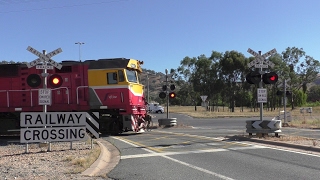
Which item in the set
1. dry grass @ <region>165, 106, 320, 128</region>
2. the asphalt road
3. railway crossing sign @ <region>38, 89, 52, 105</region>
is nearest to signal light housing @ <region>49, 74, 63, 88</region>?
railway crossing sign @ <region>38, 89, 52, 105</region>

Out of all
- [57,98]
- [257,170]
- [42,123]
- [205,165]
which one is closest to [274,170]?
[257,170]

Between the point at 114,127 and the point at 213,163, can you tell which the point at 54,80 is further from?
the point at 114,127

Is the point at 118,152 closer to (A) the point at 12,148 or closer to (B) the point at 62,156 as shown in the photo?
(B) the point at 62,156

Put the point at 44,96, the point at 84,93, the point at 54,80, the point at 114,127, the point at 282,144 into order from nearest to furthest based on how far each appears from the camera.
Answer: the point at 54,80
the point at 44,96
the point at 282,144
the point at 84,93
the point at 114,127

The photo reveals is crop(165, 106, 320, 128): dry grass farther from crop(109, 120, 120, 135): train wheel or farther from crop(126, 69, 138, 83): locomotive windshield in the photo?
crop(109, 120, 120, 135): train wheel

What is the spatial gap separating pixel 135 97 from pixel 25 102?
235 inches

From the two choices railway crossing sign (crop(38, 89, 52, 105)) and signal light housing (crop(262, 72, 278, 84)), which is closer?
railway crossing sign (crop(38, 89, 52, 105))

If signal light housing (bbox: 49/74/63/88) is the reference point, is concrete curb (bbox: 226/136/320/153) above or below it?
below

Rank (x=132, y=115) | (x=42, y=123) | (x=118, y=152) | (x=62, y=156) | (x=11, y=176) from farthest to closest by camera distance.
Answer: (x=132, y=115), (x=118, y=152), (x=42, y=123), (x=62, y=156), (x=11, y=176)

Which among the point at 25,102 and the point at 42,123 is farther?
the point at 25,102

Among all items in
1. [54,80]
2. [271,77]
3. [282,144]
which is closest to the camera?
[54,80]

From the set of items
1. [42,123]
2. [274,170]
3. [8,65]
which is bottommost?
[274,170]

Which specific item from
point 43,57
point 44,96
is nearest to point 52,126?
point 44,96

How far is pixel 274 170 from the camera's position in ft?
28.8
